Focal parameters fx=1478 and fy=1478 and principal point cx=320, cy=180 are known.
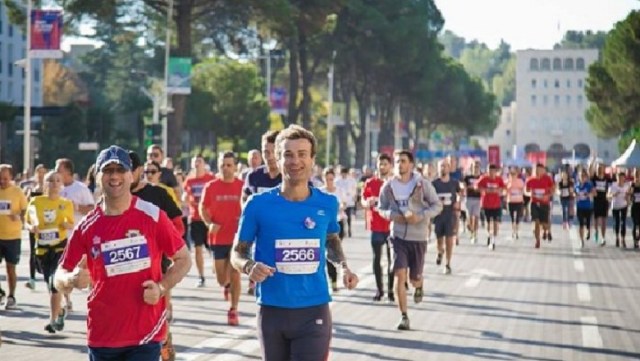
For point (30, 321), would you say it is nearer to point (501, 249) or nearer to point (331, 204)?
point (331, 204)

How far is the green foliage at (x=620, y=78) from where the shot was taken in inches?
2544

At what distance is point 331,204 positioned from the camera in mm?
7449

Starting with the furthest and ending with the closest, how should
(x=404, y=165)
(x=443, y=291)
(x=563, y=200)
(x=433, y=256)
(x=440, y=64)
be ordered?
(x=440, y=64) → (x=563, y=200) → (x=433, y=256) → (x=443, y=291) → (x=404, y=165)

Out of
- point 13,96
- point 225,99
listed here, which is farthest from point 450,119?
point 225,99

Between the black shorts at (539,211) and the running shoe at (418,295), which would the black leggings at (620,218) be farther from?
the running shoe at (418,295)

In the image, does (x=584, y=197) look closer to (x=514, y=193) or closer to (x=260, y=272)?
(x=514, y=193)

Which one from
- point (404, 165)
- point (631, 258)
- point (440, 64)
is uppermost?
point (440, 64)

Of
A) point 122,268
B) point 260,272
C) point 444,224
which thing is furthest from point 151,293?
point 444,224

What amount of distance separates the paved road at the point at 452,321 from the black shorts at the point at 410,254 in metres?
0.54

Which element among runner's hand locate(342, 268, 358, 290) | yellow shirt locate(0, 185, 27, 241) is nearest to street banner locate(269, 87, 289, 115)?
yellow shirt locate(0, 185, 27, 241)

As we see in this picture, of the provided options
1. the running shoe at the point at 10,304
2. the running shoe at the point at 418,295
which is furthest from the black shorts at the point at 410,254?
the running shoe at the point at 10,304

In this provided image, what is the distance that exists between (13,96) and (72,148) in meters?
34.2

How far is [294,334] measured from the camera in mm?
7191

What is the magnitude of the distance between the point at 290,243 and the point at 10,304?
9.66 m
